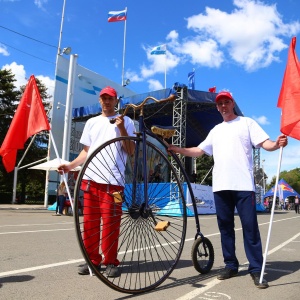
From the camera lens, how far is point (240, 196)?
3.77 meters

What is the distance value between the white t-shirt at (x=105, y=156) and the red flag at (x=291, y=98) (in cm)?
162

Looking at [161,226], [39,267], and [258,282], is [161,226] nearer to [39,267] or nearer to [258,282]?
[258,282]

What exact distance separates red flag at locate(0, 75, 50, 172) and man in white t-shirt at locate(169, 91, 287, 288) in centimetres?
280

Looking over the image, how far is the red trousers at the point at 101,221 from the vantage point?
348 centimetres

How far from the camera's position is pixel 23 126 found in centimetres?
586

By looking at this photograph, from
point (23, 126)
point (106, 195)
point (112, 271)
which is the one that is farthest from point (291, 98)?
point (23, 126)

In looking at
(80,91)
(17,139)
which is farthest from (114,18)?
(17,139)

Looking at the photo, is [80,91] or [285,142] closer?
[285,142]

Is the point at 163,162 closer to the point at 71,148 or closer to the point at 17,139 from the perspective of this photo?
the point at 17,139

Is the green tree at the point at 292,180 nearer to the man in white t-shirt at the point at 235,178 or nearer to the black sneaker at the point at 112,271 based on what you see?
the man in white t-shirt at the point at 235,178

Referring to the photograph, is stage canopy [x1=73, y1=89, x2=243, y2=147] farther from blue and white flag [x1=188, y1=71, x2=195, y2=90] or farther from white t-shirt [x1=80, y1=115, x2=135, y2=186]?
white t-shirt [x1=80, y1=115, x2=135, y2=186]

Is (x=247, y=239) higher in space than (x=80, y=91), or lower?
lower

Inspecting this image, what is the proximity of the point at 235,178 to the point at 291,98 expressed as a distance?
1.02 metres

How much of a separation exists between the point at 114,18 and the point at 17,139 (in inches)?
1046
